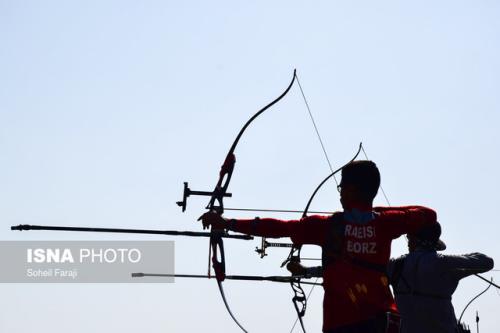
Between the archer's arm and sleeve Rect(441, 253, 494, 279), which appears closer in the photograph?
the archer's arm

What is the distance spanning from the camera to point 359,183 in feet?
16.2

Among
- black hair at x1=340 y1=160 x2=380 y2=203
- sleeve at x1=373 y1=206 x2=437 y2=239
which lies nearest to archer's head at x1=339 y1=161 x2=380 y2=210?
black hair at x1=340 y1=160 x2=380 y2=203

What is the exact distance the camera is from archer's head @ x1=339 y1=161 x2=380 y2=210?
493 cm

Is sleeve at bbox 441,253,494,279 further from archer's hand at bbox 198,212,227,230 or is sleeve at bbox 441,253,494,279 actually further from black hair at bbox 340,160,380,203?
archer's hand at bbox 198,212,227,230

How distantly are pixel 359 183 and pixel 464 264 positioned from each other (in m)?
2.03

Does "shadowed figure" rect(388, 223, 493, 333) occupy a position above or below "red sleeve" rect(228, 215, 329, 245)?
below

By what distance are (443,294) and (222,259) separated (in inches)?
74.0

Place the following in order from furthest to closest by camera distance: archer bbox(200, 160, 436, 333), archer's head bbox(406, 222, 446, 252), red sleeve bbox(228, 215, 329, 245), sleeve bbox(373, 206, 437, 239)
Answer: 1. archer's head bbox(406, 222, 446, 252)
2. sleeve bbox(373, 206, 437, 239)
3. red sleeve bbox(228, 215, 329, 245)
4. archer bbox(200, 160, 436, 333)

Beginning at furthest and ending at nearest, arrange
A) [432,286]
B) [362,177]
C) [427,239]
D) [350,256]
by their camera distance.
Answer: [427,239] < [432,286] < [362,177] < [350,256]

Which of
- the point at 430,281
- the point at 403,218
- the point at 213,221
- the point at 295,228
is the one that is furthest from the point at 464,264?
the point at 213,221

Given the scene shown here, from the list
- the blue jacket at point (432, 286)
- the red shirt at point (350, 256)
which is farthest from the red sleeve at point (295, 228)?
the blue jacket at point (432, 286)

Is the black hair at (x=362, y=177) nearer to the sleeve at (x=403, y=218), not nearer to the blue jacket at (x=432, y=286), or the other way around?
the sleeve at (x=403, y=218)

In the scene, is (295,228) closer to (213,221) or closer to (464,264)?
(213,221)

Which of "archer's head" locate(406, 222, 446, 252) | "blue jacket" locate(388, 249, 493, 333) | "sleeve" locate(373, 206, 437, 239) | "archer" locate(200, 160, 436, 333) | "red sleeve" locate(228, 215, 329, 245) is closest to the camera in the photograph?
"archer" locate(200, 160, 436, 333)
